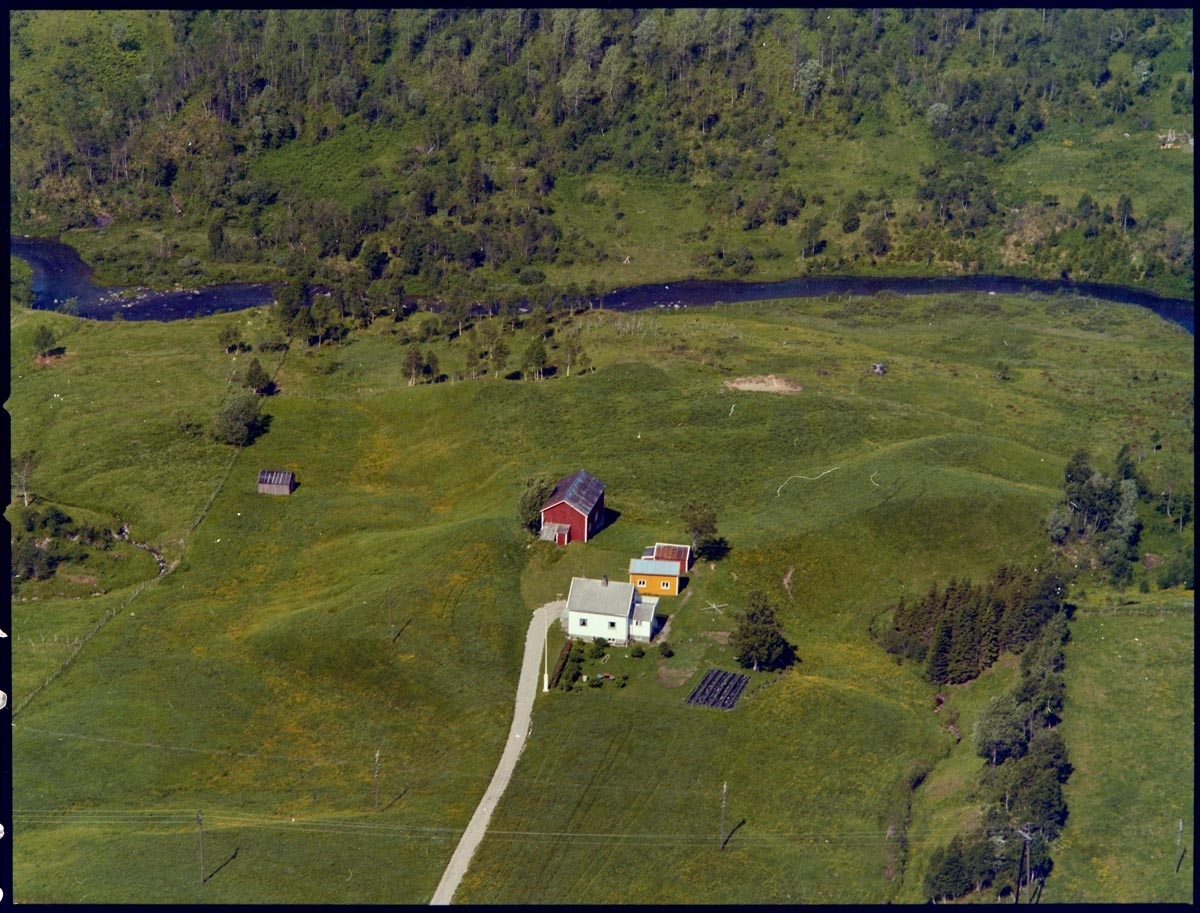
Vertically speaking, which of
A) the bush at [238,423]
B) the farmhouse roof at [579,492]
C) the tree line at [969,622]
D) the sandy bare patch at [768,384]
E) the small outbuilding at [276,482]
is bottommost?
the small outbuilding at [276,482]

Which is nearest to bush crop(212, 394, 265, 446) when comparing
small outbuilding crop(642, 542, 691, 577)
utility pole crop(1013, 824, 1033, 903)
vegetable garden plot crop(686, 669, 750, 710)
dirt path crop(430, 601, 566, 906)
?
dirt path crop(430, 601, 566, 906)

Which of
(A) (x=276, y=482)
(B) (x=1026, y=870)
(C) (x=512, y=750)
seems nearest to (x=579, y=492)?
(C) (x=512, y=750)

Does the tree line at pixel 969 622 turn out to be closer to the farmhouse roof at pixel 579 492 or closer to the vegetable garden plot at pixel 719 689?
the vegetable garden plot at pixel 719 689

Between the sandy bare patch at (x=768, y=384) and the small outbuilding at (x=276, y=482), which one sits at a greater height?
the sandy bare patch at (x=768, y=384)

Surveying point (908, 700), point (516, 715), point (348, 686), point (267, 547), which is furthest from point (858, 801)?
point (267, 547)

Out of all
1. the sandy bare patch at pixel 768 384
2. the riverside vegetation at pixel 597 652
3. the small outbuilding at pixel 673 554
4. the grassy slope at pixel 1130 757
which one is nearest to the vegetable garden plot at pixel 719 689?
the riverside vegetation at pixel 597 652

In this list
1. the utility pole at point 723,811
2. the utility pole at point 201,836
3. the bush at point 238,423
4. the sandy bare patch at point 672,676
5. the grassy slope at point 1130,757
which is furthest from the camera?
the bush at point 238,423

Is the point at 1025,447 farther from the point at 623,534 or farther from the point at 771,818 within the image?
the point at 771,818
